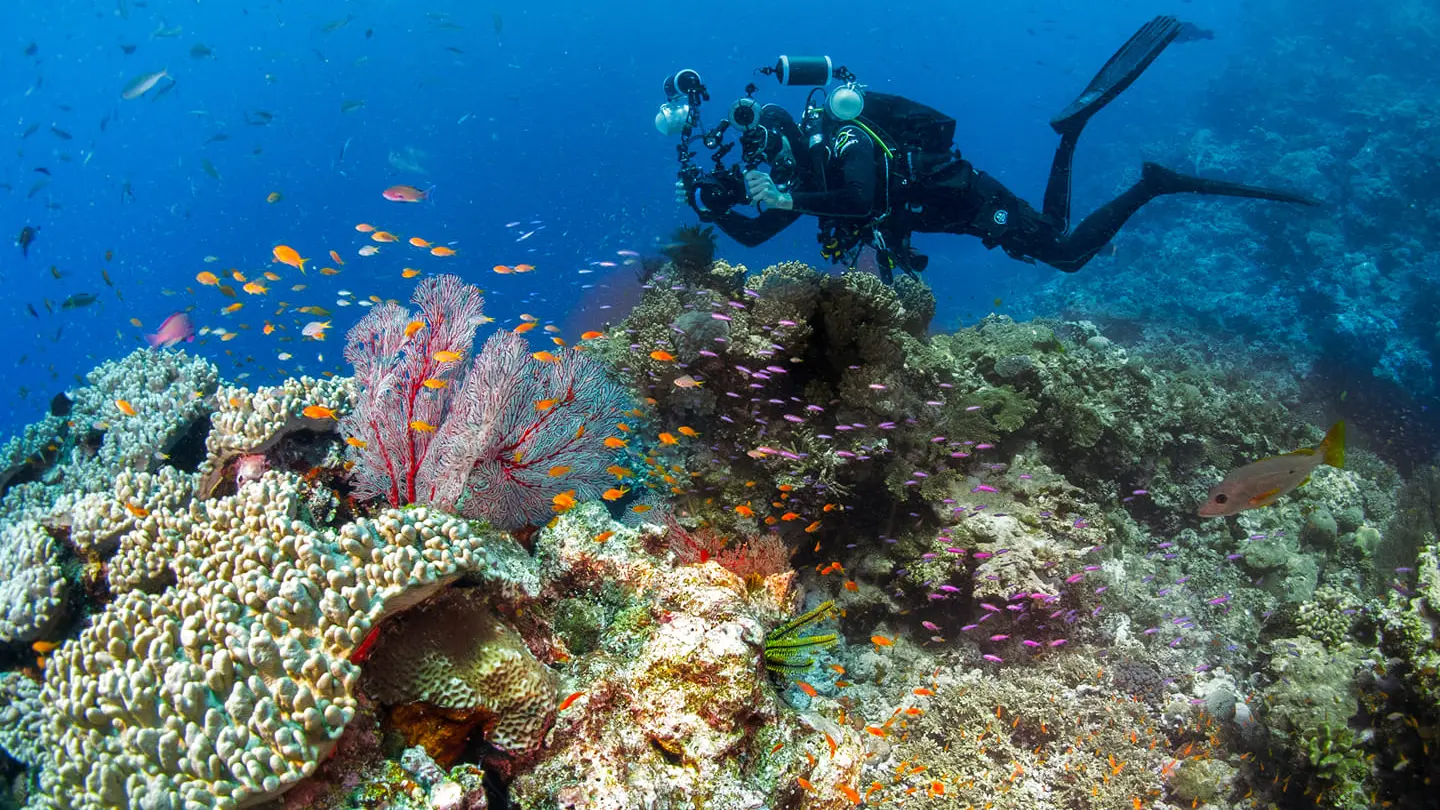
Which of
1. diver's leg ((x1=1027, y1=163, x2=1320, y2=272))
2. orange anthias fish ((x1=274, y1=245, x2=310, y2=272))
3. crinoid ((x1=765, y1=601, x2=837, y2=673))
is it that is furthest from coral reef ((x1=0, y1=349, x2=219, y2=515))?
diver's leg ((x1=1027, y1=163, x2=1320, y2=272))

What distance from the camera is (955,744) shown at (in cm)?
505

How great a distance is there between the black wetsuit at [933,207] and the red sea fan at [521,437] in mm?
4178

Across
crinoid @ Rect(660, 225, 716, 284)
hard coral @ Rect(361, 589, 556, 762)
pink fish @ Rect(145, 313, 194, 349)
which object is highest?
crinoid @ Rect(660, 225, 716, 284)

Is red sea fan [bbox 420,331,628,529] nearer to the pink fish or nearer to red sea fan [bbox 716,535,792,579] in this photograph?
red sea fan [bbox 716,535,792,579]

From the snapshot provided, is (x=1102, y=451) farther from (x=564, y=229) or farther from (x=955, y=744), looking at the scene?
(x=564, y=229)

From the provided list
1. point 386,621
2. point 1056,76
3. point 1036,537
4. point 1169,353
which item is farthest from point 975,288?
point 1056,76

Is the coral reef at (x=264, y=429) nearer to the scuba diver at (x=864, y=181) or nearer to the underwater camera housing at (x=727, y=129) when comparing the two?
the scuba diver at (x=864, y=181)

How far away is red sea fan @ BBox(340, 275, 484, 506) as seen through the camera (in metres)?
4.42

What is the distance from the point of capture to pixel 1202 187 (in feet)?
30.6

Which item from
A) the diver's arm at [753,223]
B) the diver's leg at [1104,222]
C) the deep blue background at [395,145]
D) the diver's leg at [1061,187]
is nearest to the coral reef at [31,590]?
the diver's arm at [753,223]

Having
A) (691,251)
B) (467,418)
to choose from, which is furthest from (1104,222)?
(467,418)

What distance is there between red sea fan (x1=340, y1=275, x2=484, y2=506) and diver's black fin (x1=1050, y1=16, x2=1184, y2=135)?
9950 mm

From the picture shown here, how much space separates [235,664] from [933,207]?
30.5ft

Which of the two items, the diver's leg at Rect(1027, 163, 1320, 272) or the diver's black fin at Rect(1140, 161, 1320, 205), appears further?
the diver's leg at Rect(1027, 163, 1320, 272)
